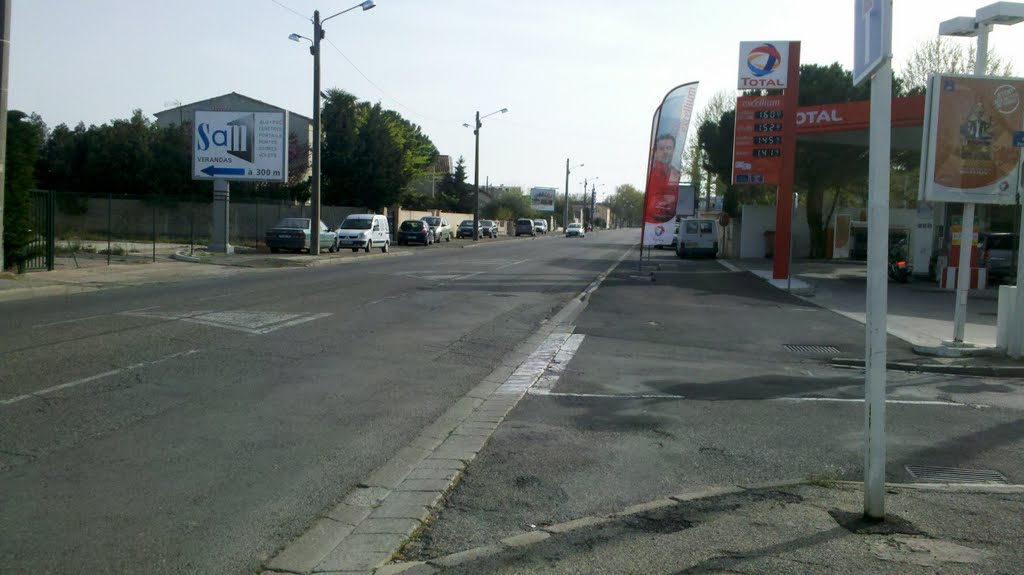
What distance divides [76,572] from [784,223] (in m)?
26.6

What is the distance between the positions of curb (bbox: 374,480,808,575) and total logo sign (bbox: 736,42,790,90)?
928 inches

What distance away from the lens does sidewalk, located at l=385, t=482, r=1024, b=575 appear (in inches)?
165

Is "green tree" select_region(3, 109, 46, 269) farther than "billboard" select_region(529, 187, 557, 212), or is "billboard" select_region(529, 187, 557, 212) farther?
"billboard" select_region(529, 187, 557, 212)

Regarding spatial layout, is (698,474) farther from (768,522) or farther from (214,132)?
(214,132)

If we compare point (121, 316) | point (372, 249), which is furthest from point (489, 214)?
point (121, 316)

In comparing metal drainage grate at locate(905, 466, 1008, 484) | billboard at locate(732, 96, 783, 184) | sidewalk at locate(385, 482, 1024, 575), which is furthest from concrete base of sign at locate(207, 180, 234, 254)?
Result: sidewalk at locate(385, 482, 1024, 575)

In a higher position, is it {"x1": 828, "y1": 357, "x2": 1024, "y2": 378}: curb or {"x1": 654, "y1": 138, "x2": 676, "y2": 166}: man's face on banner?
{"x1": 654, "y1": 138, "x2": 676, "y2": 166}: man's face on banner

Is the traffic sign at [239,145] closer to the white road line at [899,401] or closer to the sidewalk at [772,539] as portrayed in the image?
the white road line at [899,401]

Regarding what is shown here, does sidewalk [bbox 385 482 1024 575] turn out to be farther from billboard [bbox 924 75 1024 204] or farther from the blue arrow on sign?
the blue arrow on sign

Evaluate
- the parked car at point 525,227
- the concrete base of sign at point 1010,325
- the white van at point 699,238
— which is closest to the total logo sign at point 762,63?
the concrete base of sign at point 1010,325

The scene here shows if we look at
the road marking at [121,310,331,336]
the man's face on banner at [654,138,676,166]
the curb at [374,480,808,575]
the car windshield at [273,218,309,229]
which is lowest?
the curb at [374,480,808,575]

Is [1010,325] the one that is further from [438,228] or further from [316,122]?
[438,228]

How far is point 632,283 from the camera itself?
25.5m

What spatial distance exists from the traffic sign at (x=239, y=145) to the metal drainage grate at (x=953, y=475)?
34.4 m
